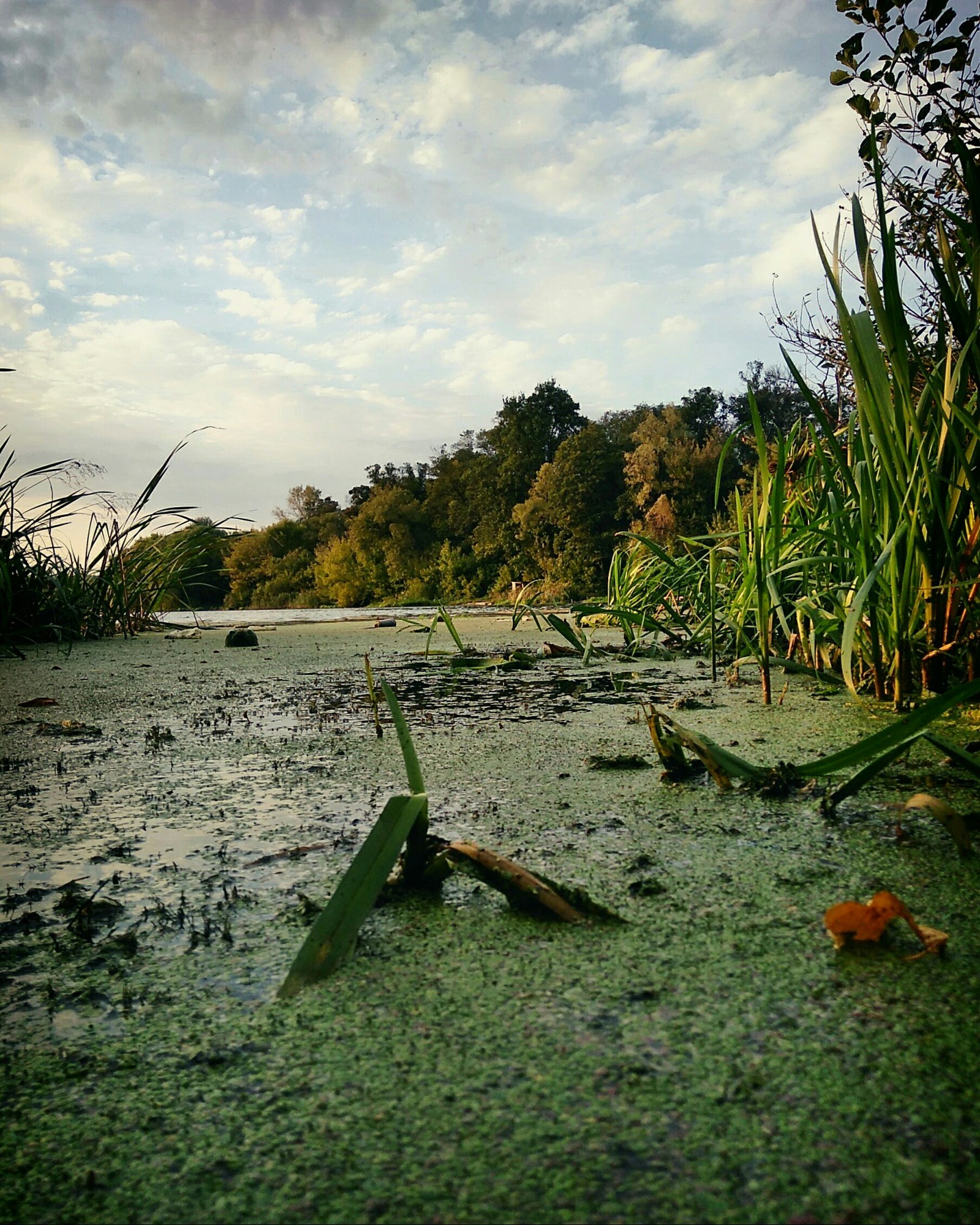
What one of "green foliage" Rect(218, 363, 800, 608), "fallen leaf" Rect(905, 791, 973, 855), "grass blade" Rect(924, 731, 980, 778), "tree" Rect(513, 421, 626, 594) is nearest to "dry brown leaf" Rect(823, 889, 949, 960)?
"fallen leaf" Rect(905, 791, 973, 855)

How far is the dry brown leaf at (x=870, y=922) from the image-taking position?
55 centimetres

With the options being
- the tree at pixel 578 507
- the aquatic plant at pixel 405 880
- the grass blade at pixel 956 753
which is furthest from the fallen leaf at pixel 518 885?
the tree at pixel 578 507

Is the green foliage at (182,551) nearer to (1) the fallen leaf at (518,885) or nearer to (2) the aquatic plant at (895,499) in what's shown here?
(2) the aquatic plant at (895,499)

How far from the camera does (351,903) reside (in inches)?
23.3

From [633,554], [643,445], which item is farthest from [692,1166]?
[643,445]

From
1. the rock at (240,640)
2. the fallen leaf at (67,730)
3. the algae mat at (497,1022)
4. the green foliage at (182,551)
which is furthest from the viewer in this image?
the green foliage at (182,551)

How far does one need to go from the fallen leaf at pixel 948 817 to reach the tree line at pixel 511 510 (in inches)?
783

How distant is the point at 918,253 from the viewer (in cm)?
215

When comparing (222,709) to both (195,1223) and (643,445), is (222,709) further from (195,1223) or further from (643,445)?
(643,445)

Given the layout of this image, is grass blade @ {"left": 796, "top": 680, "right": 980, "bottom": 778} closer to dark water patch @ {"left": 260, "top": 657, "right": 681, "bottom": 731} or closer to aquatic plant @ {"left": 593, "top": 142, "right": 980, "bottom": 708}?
aquatic plant @ {"left": 593, "top": 142, "right": 980, "bottom": 708}

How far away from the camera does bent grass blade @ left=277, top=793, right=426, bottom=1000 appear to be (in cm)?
55

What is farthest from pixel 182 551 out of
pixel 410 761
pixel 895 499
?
pixel 410 761

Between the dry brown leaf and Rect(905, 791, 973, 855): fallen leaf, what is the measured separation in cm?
12

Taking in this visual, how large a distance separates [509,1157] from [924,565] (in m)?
1.24
